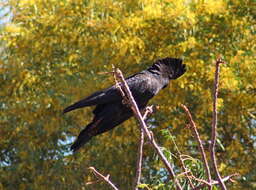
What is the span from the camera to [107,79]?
281 inches

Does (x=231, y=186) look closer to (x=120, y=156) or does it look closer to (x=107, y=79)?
(x=120, y=156)

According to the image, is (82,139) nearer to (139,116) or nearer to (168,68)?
(168,68)

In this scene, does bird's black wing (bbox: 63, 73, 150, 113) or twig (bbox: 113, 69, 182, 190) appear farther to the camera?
bird's black wing (bbox: 63, 73, 150, 113)

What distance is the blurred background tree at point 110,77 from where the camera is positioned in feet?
23.0

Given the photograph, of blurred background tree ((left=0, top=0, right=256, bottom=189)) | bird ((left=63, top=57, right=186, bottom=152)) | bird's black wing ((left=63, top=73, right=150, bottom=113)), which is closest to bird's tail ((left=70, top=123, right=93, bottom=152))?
bird ((left=63, top=57, right=186, bottom=152))

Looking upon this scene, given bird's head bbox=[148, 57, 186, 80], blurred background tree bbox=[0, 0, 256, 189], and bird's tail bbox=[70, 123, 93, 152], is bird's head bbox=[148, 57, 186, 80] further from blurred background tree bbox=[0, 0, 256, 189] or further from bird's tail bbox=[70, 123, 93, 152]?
blurred background tree bbox=[0, 0, 256, 189]

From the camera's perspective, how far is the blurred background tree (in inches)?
276

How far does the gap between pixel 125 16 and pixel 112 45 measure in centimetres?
42

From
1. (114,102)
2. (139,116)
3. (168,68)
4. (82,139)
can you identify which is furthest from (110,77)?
(139,116)

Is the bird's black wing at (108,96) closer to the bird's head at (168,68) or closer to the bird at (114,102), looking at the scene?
the bird at (114,102)

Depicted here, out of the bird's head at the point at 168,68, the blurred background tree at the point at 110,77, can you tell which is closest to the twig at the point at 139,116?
the bird's head at the point at 168,68

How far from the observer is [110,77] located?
7.03 m

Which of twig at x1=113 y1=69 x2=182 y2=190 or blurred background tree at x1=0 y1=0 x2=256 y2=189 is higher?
twig at x1=113 y1=69 x2=182 y2=190

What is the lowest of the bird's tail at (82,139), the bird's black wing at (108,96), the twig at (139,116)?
the bird's tail at (82,139)
